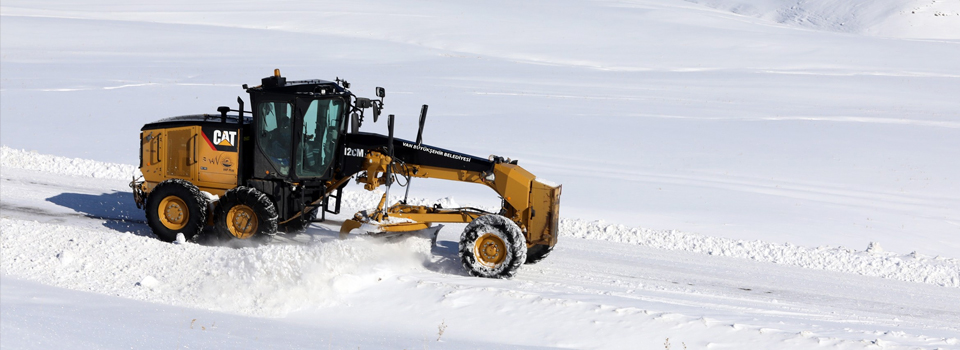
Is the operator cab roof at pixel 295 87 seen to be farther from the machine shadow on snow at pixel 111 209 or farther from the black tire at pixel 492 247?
the machine shadow on snow at pixel 111 209

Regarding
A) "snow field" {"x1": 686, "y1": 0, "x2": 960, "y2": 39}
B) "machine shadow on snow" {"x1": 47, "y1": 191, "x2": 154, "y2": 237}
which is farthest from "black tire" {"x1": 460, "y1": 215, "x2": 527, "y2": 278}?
"snow field" {"x1": 686, "y1": 0, "x2": 960, "y2": 39}

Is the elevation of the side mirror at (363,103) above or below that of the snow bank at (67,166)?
above

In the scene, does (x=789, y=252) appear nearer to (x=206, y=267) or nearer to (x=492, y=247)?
(x=492, y=247)

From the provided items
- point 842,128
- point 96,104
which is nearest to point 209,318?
point 96,104

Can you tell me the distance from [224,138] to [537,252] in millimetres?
4622

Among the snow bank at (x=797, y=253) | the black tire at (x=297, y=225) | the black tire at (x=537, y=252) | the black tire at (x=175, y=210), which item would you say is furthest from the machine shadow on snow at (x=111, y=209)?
the snow bank at (x=797, y=253)

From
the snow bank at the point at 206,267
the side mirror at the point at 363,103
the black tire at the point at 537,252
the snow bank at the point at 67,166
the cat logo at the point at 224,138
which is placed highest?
the side mirror at the point at 363,103

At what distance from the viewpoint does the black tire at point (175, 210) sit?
1071 cm

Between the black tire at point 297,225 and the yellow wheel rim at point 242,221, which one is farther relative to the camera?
the black tire at point 297,225

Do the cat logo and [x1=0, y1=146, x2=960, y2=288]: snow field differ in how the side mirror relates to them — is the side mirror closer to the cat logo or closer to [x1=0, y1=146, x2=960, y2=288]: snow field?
the cat logo

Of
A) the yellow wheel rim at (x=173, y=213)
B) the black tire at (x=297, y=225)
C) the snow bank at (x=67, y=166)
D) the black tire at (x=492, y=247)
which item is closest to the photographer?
the black tire at (x=492, y=247)

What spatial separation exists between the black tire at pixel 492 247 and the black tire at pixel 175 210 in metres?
3.74

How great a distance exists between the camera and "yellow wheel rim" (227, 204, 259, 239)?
1070 cm

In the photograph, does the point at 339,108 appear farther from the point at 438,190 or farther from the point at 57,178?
the point at 57,178
